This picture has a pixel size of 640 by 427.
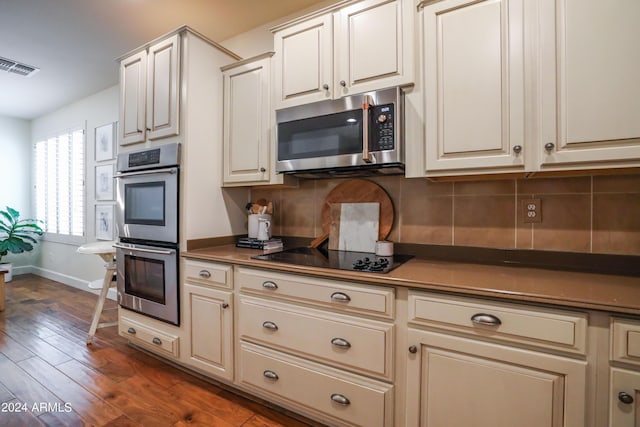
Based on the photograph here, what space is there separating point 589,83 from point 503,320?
986mm

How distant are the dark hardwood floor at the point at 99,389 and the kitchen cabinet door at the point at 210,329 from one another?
0.56ft

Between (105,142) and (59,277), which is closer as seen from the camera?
(105,142)

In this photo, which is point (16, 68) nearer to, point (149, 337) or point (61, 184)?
point (61, 184)

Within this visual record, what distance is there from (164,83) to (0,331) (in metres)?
2.88

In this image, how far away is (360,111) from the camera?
1.59 m

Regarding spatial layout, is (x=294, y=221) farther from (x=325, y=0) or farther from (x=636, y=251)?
(x=636, y=251)

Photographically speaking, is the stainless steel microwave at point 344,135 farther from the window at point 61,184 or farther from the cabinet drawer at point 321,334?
the window at point 61,184

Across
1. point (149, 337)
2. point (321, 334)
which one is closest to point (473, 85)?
point (321, 334)

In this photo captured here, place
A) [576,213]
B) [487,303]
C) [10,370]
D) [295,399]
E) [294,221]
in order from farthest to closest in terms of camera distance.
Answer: [294,221] → [10,370] → [295,399] → [576,213] → [487,303]

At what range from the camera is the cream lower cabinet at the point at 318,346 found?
133 centimetres

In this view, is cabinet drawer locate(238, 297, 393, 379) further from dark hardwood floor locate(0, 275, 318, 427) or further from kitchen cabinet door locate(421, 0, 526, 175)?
kitchen cabinet door locate(421, 0, 526, 175)

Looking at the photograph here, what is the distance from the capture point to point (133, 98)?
2348 millimetres

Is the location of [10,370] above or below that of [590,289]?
below

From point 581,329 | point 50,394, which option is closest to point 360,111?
point 581,329
